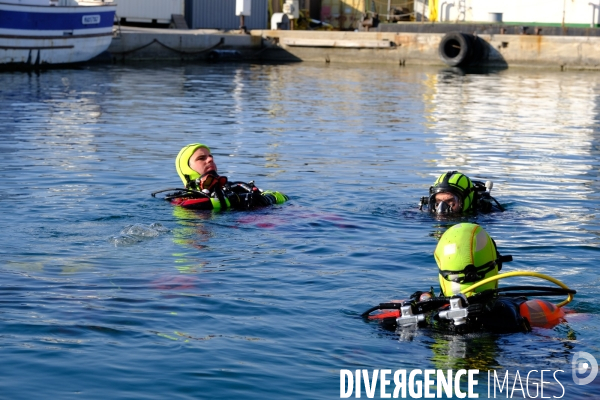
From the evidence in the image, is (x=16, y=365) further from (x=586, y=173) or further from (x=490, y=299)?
(x=586, y=173)

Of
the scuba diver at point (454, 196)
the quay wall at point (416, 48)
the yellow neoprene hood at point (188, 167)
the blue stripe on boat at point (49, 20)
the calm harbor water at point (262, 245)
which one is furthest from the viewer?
the quay wall at point (416, 48)

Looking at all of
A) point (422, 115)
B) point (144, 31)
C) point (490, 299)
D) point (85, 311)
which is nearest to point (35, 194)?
point (85, 311)

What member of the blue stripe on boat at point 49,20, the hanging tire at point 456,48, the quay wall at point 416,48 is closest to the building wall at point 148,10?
the quay wall at point 416,48

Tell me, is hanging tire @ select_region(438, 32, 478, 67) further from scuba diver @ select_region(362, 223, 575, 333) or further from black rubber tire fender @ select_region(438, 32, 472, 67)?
scuba diver @ select_region(362, 223, 575, 333)

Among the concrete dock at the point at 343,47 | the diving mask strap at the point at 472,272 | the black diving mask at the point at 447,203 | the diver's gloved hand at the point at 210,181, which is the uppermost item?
the concrete dock at the point at 343,47

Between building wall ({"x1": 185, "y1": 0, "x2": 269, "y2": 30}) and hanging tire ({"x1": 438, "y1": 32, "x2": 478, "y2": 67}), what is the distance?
1212cm

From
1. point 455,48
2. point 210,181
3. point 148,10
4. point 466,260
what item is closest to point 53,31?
point 148,10

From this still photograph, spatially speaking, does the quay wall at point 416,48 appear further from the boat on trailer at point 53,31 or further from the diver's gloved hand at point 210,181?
the diver's gloved hand at point 210,181

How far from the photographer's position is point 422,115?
21.8m

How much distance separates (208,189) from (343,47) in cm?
3068

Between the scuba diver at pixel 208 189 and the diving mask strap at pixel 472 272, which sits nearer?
the diving mask strap at pixel 472 272

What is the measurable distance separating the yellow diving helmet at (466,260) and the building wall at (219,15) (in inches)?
1580

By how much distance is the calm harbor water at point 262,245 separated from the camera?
6.13m

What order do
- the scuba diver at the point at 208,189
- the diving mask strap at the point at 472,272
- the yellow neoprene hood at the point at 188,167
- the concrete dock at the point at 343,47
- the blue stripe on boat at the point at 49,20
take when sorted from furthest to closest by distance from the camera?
the concrete dock at the point at 343,47, the blue stripe on boat at the point at 49,20, the yellow neoprene hood at the point at 188,167, the scuba diver at the point at 208,189, the diving mask strap at the point at 472,272
